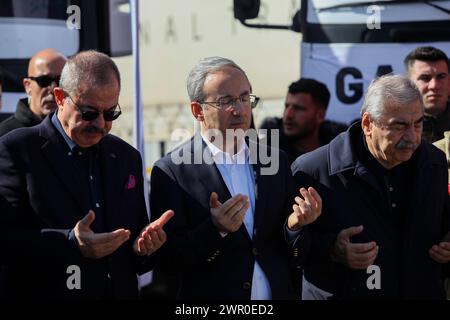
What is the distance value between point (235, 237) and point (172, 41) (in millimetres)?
8045

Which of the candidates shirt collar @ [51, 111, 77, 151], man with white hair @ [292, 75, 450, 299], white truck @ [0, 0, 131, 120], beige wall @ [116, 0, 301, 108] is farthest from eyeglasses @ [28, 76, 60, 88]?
beige wall @ [116, 0, 301, 108]

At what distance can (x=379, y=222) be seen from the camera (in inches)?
163

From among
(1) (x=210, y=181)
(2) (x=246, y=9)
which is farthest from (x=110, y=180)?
(2) (x=246, y=9)

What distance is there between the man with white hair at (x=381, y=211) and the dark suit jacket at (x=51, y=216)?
84 cm

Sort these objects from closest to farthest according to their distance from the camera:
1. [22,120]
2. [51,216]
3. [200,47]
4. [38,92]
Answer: [51,216] → [22,120] → [38,92] → [200,47]

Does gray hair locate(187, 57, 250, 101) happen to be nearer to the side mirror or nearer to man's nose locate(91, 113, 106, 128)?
man's nose locate(91, 113, 106, 128)

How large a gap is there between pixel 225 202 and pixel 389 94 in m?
0.85

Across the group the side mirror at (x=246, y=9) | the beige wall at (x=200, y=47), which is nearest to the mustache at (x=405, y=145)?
the side mirror at (x=246, y=9)

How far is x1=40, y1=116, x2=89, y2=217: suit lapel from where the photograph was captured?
149 inches

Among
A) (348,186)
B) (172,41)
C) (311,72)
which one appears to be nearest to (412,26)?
(311,72)

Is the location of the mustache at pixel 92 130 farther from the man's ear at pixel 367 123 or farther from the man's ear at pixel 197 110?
the man's ear at pixel 367 123

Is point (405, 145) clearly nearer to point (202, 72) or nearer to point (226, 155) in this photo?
point (226, 155)

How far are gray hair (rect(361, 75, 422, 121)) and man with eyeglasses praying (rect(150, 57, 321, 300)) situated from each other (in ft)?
1.47

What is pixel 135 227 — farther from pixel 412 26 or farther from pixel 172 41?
pixel 172 41
